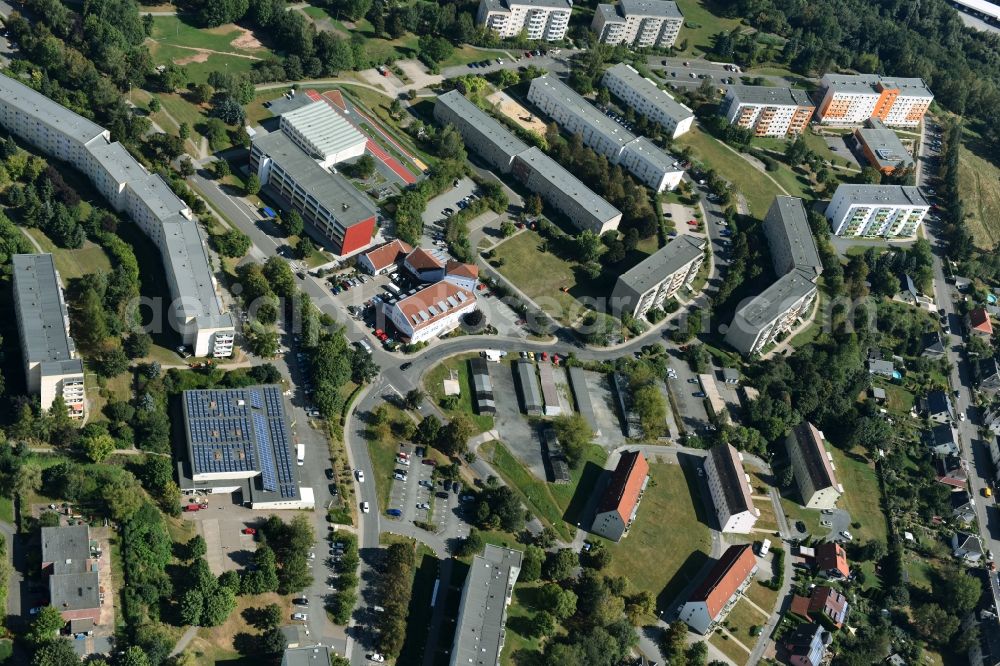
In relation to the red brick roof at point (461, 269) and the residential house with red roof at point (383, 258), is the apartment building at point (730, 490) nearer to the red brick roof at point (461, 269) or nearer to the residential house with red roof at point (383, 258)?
the red brick roof at point (461, 269)

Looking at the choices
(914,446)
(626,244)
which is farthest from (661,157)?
(914,446)

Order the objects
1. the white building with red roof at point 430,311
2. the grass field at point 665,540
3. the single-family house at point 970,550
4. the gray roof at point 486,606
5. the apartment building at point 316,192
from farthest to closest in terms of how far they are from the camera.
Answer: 1. the apartment building at point 316,192
2. the white building with red roof at point 430,311
3. the single-family house at point 970,550
4. the grass field at point 665,540
5. the gray roof at point 486,606

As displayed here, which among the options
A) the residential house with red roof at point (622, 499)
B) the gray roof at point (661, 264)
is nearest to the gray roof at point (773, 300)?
the gray roof at point (661, 264)

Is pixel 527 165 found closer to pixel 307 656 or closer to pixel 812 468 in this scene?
pixel 812 468

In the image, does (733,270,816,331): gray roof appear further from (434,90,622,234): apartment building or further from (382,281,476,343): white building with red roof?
(382,281,476,343): white building with red roof

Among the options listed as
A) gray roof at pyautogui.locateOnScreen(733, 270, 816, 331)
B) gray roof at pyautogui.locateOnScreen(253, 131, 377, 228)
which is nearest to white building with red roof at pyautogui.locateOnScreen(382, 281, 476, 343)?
gray roof at pyautogui.locateOnScreen(253, 131, 377, 228)

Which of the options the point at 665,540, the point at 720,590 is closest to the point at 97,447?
the point at 665,540
